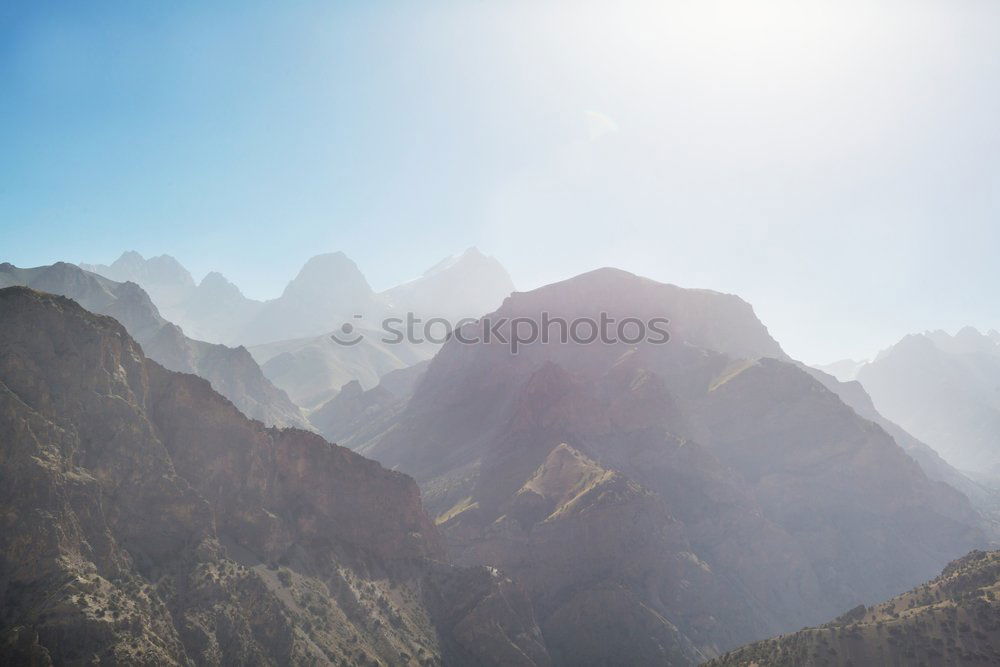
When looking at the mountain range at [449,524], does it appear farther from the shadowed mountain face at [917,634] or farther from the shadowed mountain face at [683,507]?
the shadowed mountain face at [917,634]

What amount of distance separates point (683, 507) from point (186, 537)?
11785cm

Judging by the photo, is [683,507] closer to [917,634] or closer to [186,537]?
[917,634]

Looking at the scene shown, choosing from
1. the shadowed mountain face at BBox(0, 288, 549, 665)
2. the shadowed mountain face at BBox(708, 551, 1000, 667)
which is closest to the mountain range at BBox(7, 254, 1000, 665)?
the shadowed mountain face at BBox(0, 288, 549, 665)

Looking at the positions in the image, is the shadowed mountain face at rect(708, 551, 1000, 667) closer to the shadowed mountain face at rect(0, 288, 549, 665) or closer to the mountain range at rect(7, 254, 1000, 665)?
the mountain range at rect(7, 254, 1000, 665)

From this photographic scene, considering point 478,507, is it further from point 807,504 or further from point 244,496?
point 807,504

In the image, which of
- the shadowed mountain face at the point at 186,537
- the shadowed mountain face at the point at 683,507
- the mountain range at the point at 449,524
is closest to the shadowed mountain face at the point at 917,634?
the mountain range at the point at 449,524

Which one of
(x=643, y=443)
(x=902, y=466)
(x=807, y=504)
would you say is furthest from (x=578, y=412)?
(x=902, y=466)

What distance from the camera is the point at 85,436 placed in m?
57.5

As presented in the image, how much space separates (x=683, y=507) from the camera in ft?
467

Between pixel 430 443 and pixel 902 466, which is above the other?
pixel 430 443

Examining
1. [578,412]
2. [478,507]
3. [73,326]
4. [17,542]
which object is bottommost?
[478,507]

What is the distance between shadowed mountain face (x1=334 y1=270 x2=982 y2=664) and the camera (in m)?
109

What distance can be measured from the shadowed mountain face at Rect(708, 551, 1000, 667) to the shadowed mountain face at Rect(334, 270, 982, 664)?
3009cm

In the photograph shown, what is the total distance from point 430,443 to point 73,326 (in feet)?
476
